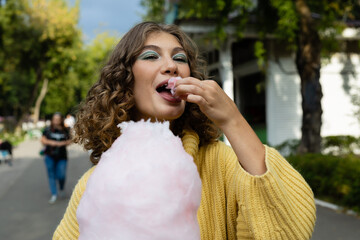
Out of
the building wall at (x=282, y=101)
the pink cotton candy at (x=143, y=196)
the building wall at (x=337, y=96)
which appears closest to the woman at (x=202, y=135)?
the pink cotton candy at (x=143, y=196)

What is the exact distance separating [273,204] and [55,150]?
290 inches

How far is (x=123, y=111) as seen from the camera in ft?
4.94

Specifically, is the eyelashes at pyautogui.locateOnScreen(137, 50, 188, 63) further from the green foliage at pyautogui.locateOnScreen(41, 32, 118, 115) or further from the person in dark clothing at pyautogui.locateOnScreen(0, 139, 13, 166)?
the green foliage at pyautogui.locateOnScreen(41, 32, 118, 115)

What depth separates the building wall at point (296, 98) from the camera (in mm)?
13055

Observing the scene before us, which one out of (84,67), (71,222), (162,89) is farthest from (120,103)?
(84,67)

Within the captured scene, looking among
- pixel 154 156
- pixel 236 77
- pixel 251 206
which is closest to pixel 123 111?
pixel 154 156

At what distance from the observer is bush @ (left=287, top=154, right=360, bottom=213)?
6.38m

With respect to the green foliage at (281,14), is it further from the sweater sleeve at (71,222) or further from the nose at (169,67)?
the sweater sleeve at (71,222)

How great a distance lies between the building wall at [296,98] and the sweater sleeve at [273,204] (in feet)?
39.9

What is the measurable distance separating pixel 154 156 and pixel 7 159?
52.9 feet

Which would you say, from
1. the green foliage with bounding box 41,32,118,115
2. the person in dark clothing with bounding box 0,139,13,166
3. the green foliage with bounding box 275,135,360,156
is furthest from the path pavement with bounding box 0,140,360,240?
the green foliage with bounding box 41,32,118,115

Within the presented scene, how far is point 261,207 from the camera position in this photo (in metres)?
1.12

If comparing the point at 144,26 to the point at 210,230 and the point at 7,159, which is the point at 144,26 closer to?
the point at 210,230

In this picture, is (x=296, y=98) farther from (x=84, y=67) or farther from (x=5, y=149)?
(x=84, y=67)
